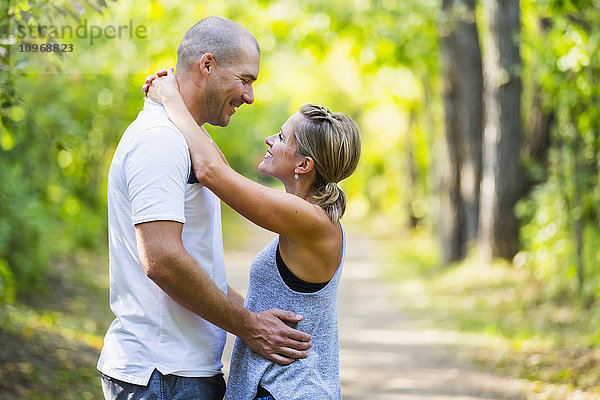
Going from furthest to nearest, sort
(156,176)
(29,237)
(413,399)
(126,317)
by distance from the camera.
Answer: (29,237), (413,399), (126,317), (156,176)

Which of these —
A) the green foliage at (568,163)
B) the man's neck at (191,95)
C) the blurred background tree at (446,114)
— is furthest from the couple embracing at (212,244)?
the green foliage at (568,163)

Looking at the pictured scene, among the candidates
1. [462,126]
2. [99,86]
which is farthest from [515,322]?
[99,86]

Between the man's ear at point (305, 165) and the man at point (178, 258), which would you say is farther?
the man's ear at point (305, 165)

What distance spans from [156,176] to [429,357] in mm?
6547

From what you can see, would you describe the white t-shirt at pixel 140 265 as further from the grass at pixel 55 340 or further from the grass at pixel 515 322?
the grass at pixel 515 322

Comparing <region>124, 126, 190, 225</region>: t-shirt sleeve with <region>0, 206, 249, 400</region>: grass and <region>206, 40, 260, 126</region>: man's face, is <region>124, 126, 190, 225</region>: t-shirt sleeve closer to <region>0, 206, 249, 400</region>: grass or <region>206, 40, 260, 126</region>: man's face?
<region>206, 40, 260, 126</region>: man's face

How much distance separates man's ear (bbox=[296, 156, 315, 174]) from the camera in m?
2.82

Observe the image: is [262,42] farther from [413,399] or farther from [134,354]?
[134,354]

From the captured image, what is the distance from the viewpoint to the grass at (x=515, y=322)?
684cm

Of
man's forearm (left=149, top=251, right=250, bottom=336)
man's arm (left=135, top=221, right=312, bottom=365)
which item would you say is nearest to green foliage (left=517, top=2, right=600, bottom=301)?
man's arm (left=135, top=221, right=312, bottom=365)

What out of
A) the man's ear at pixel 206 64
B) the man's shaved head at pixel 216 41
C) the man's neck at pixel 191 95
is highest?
the man's shaved head at pixel 216 41

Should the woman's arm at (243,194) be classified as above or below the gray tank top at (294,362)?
above

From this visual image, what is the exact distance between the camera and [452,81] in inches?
543

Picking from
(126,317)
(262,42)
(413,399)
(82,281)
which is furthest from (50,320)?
(262,42)
